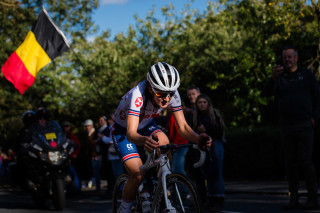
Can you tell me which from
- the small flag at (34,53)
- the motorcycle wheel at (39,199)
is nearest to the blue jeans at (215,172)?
the motorcycle wheel at (39,199)

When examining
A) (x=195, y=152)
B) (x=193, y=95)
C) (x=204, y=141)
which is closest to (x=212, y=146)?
(x=195, y=152)

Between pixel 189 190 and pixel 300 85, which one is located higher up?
pixel 300 85

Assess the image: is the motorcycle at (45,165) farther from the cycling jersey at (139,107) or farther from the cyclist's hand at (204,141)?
the cyclist's hand at (204,141)

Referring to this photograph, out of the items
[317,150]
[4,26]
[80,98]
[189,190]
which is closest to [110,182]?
[317,150]

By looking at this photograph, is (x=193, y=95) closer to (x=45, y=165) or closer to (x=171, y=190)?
(x=45, y=165)

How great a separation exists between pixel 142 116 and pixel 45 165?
4.33m

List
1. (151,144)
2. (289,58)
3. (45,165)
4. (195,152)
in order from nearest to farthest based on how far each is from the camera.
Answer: (151,144), (289,58), (195,152), (45,165)

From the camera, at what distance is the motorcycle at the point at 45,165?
9.02 meters

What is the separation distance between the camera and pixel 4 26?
1154 inches

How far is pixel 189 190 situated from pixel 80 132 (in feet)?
57.2

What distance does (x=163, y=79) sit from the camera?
4.92m

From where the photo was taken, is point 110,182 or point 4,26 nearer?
point 110,182

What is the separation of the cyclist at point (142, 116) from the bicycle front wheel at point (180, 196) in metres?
0.41

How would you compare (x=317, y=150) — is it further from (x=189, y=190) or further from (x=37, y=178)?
(x=189, y=190)
